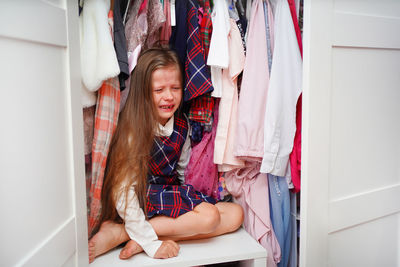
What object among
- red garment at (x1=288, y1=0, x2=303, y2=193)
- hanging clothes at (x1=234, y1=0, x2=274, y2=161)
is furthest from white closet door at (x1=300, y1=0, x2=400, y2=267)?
hanging clothes at (x1=234, y1=0, x2=274, y2=161)

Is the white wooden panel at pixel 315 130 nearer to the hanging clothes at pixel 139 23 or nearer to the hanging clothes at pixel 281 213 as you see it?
the hanging clothes at pixel 281 213

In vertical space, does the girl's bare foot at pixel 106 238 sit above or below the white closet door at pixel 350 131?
below

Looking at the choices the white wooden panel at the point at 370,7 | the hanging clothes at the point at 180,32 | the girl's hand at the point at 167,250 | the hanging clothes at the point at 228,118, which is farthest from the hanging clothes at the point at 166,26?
the girl's hand at the point at 167,250

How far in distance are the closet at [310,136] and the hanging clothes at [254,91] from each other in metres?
0.24

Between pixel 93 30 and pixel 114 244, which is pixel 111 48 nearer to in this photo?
pixel 93 30

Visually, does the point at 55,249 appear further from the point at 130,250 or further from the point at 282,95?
the point at 282,95

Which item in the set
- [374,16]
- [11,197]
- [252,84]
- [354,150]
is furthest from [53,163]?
[374,16]

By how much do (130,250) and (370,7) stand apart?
1.21 metres

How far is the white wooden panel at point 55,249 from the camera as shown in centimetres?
74

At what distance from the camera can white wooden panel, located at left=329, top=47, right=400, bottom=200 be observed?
112cm

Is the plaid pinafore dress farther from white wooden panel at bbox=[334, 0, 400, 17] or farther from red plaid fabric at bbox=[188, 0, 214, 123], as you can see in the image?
white wooden panel at bbox=[334, 0, 400, 17]

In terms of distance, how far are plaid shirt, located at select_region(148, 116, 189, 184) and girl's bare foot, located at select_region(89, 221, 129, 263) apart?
0.78 ft

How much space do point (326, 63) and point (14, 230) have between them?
98cm

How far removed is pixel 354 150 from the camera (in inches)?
46.4
